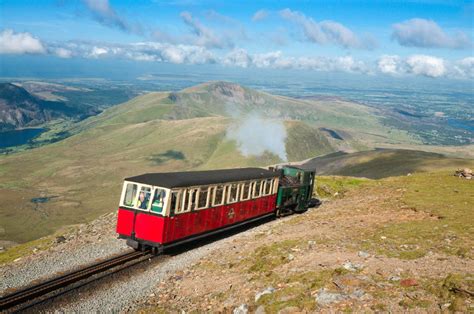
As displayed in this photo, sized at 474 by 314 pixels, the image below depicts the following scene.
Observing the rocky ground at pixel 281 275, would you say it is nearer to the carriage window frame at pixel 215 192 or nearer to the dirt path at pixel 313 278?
the dirt path at pixel 313 278

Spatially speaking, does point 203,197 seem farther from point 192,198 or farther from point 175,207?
point 175,207

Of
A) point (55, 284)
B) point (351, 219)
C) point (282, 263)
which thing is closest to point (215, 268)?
point (282, 263)

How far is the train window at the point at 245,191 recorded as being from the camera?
32.7 meters

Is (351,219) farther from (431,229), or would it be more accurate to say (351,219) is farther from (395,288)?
(395,288)

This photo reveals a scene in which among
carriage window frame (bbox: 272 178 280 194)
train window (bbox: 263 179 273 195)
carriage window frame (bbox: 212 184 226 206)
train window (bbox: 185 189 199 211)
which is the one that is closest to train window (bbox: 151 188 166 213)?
train window (bbox: 185 189 199 211)

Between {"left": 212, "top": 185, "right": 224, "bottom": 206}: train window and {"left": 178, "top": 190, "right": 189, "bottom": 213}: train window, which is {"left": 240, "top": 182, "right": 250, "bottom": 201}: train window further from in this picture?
{"left": 178, "top": 190, "right": 189, "bottom": 213}: train window

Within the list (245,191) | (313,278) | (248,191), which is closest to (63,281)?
(313,278)

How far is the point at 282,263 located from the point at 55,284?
10.4 metres

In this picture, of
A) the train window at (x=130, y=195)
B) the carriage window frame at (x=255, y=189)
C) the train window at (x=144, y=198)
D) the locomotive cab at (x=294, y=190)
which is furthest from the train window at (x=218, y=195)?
the locomotive cab at (x=294, y=190)

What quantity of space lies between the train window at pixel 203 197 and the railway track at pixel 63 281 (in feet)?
14.2

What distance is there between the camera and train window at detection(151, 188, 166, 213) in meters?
25.3

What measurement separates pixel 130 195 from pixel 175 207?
2.93 m

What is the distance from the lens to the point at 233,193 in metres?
31.5

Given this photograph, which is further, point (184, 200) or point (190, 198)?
point (190, 198)
